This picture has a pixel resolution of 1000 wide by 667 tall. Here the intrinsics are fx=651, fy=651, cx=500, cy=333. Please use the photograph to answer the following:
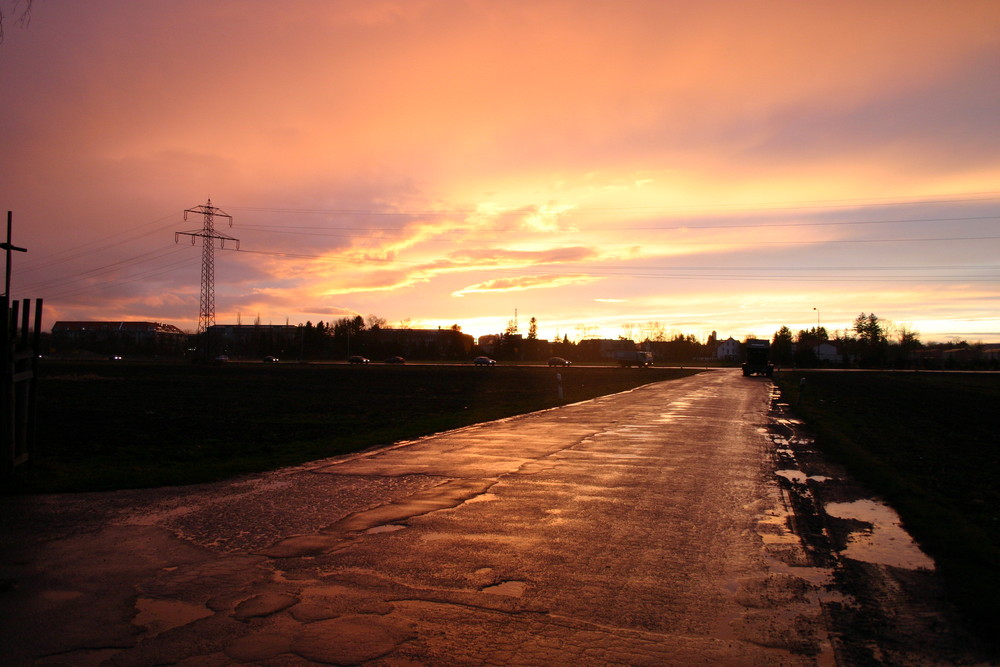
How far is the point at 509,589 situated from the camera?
17.5 ft

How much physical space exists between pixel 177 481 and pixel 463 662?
24.2 ft

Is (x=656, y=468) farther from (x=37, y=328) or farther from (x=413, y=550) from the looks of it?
(x=37, y=328)

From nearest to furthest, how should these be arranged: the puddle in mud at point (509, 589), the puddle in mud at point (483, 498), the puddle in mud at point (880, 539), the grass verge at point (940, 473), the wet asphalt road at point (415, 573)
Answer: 1. the wet asphalt road at point (415, 573)
2. the puddle in mud at point (509, 589)
3. the grass verge at point (940, 473)
4. the puddle in mud at point (880, 539)
5. the puddle in mud at point (483, 498)

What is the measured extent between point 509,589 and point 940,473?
999cm

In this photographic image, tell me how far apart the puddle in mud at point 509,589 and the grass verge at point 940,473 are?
3392mm

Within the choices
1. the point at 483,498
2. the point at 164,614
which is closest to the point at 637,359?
the point at 483,498

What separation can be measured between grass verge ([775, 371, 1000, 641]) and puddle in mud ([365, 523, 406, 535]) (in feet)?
17.1

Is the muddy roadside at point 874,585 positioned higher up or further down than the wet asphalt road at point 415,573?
further down

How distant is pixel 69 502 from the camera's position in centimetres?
837

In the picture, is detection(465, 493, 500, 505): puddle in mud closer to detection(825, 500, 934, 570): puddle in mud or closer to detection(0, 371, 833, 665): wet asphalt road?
detection(0, 371, 833, 665): wet asphalt road

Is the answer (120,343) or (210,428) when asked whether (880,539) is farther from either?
(120,343)

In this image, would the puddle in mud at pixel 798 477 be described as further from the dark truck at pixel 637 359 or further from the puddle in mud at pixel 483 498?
the dark truck at pixel 637 359

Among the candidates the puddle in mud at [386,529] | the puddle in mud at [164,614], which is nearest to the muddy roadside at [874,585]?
the puddle in mud at [386,529]

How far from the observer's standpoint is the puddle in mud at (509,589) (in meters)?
5.26
